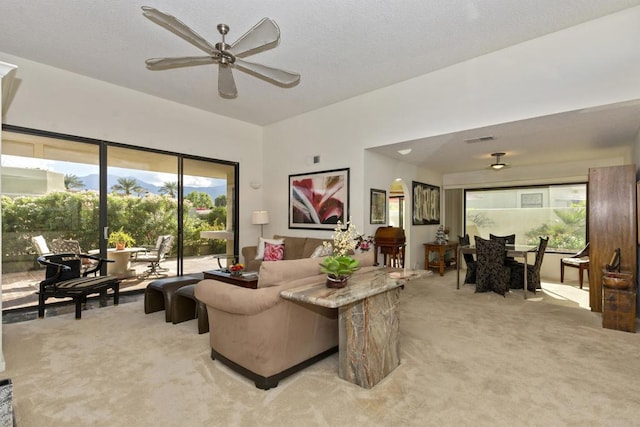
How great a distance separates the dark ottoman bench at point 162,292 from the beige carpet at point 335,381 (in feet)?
0.94

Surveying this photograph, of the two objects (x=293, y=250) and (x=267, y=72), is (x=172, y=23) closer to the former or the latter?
(x=267, y=72)

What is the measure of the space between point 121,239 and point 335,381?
13.6ft

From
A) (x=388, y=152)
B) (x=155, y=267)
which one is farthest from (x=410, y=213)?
(x=155, y=267)

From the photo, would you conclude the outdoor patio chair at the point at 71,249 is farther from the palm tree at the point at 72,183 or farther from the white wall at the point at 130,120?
the white wall at the point at 130,120

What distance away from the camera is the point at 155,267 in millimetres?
5277

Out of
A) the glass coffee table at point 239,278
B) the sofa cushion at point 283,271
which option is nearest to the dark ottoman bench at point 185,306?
the glass coffee table at point 239,278

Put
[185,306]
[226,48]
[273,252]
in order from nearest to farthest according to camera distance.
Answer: [226,48], [185,306], [273,252]

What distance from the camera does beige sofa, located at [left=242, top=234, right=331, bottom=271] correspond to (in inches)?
209

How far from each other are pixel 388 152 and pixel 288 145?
2.00 meters

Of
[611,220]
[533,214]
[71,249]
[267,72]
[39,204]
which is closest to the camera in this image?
[267,72]

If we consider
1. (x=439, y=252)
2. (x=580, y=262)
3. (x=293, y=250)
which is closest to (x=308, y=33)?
(x=293, y=250)

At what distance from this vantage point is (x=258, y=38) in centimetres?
270

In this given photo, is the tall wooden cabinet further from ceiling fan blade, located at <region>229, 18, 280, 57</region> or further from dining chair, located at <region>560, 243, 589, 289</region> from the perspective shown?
ceiling fan blade, located at <region>229, 18, 280, 57</region>

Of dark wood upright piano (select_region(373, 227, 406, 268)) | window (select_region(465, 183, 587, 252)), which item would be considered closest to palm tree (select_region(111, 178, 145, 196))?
dark wood upright piano (select_region(373, 227, 406, 268))
